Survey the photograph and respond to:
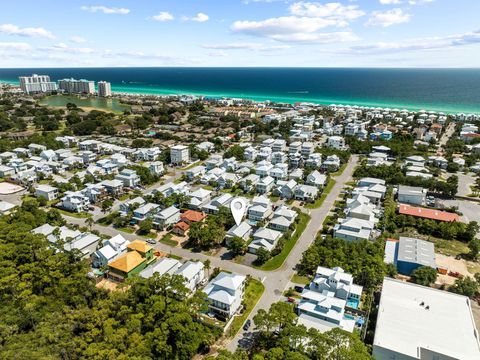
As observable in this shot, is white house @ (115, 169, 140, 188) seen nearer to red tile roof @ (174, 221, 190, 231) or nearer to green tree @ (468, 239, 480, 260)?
red tile roof @ (174, 221, 190, 231)

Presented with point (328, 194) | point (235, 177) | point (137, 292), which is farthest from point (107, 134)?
point (137, 292)

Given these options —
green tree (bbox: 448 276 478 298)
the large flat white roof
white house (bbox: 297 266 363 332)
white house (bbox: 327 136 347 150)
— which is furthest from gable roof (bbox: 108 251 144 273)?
white house (bbox: 327 136 347 150)

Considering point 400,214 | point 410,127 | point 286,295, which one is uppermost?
point 410,127

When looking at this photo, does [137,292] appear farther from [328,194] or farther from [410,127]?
[410,127]

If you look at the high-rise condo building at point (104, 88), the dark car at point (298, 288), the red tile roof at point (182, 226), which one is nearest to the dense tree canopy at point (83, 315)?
the dark car at point (298, 288)

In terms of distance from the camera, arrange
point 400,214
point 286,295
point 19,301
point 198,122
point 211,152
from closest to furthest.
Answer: point 19,301, point 286,295, point 400,214, point 211,152, point 198,122

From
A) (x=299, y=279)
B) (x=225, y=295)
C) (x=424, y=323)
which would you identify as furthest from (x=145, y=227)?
(x=424, y=323)
